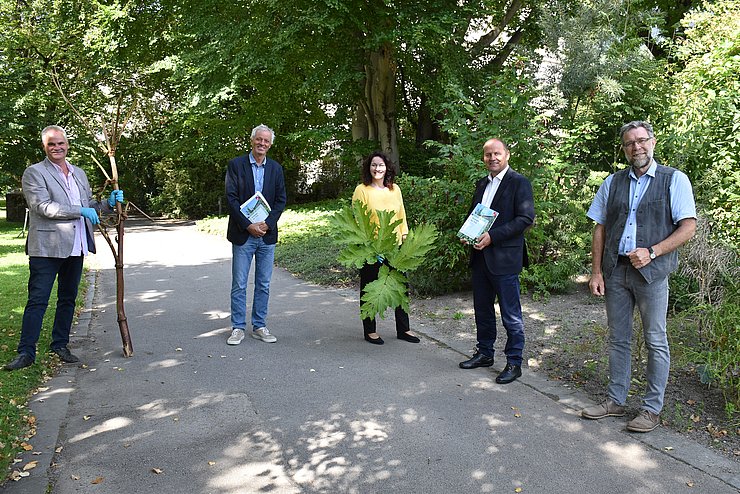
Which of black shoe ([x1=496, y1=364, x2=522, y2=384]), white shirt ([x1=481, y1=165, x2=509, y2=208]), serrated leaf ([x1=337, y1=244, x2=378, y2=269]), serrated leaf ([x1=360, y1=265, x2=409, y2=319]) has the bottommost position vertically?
black shoe ([x1=496, y1=364, x2=522, y2=384])

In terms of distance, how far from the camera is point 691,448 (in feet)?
13.0

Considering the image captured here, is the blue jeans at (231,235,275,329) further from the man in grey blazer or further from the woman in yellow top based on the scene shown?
the man in grey blazer

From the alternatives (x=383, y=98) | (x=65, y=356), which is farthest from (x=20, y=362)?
(x=383, y=98)

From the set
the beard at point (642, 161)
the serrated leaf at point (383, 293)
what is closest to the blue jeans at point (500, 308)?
the serrated leaf at point (383, 293)

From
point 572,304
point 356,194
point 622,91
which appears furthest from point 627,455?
point 622,91

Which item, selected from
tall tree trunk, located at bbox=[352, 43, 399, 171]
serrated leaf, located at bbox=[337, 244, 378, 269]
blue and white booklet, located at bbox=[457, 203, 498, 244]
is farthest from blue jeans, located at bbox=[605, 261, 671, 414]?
tall tree trunk, located at bbox=[352, 43, 399, 171]

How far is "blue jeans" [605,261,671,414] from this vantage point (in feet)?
13.8

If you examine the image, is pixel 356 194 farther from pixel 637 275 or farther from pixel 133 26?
pixel 133 26

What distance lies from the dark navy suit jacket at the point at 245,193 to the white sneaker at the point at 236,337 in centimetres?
93

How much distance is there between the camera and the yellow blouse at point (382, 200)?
630cm

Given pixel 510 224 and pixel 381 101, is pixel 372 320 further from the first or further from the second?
pixel 381 101

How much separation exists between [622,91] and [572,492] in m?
7.09

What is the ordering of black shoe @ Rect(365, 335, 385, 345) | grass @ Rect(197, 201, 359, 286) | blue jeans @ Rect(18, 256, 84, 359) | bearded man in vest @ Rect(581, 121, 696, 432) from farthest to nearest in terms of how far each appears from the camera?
grass @ Rect(197, 201, 359, 286) < black shoe @ Rect(365, 335, 385, 345) < blue jeans @ Rect(18, 256, 84, 359) < bearded man in vest @ Rect(581, 121, 696, 432)

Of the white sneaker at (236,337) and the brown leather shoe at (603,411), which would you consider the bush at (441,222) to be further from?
the brown leather shoe at (603,411)
